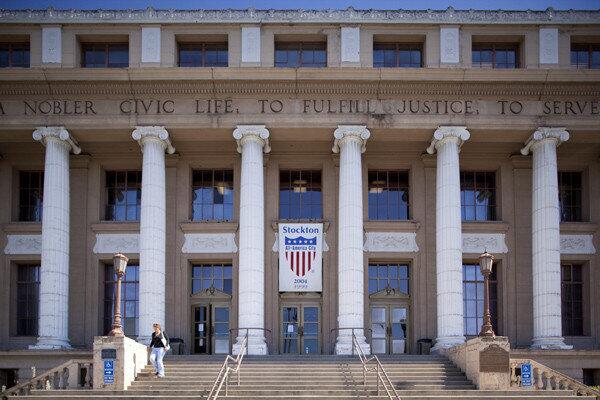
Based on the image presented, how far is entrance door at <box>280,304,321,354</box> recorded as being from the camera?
3675 cm

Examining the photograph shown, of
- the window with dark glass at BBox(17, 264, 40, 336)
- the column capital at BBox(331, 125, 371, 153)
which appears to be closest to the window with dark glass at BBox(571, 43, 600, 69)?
the column capital at BBox(331, 125, 371, 153)

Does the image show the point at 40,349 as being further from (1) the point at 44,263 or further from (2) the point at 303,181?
(2) the point at 303,181

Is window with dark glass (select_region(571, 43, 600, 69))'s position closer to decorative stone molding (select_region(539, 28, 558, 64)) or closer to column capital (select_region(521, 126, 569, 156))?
decorative stone molding (select_region(539, 28, 558, 64))

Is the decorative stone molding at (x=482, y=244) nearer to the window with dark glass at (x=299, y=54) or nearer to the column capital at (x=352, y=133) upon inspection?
the column capital at (x=352, y=133)

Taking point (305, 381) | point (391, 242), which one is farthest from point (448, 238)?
point (305, 381)

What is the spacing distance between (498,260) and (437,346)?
17.4 feet

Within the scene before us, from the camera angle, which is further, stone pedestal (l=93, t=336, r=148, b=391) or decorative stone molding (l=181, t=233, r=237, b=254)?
decorative stone molding (l=181, t=233, r=237, b=254)

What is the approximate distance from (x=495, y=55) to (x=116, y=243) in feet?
52.6

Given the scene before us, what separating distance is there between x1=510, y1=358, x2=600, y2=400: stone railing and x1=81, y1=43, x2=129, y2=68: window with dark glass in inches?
716

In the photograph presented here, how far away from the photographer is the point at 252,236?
34.4 m

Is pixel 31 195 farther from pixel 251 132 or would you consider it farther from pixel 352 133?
pixel 352 133

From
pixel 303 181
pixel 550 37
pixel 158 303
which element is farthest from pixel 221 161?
pixel 550 37

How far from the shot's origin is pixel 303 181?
38.3 meters

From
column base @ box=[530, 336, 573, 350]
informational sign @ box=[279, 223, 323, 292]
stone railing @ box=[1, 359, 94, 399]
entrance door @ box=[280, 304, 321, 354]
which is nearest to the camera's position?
stone railing @ box=[1, 359, 94, 399]
